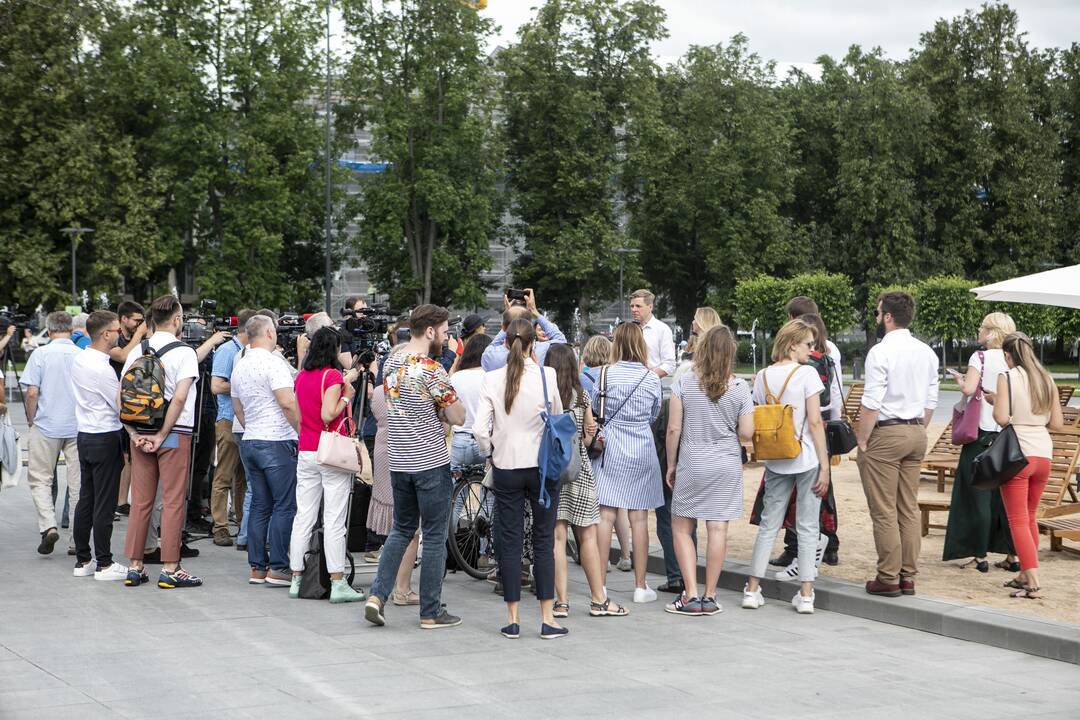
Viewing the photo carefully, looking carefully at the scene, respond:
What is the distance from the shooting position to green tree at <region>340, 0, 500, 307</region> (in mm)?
49906

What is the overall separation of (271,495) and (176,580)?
2.74 feet

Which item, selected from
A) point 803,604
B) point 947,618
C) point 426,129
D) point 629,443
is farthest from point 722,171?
point 947,618

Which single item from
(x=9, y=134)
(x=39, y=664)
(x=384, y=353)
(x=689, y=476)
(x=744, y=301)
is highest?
(x=9, y=134)

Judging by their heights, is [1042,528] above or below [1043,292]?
below

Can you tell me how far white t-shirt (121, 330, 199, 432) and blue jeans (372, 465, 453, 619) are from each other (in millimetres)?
2054

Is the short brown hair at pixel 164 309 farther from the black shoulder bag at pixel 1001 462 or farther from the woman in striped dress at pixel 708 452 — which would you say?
the black shoulder bag at pixel 1001 462

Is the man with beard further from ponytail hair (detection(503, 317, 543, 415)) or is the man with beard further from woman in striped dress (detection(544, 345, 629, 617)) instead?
woman in striped dress (detection(544, 345, 629, 617))

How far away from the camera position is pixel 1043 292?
867 centimetres

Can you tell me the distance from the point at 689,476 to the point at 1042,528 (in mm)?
3405

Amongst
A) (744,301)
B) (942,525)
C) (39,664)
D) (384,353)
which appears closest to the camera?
(39,664)

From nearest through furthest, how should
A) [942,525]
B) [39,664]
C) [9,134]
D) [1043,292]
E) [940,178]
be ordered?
[39,664], [1043,292], [942,525], [9,134], [940,178]

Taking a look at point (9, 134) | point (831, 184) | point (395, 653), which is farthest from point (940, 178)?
point (395, 653)

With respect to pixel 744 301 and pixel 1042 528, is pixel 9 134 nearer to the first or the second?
pixel 744 301

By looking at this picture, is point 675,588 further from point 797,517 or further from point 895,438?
point 895,438
